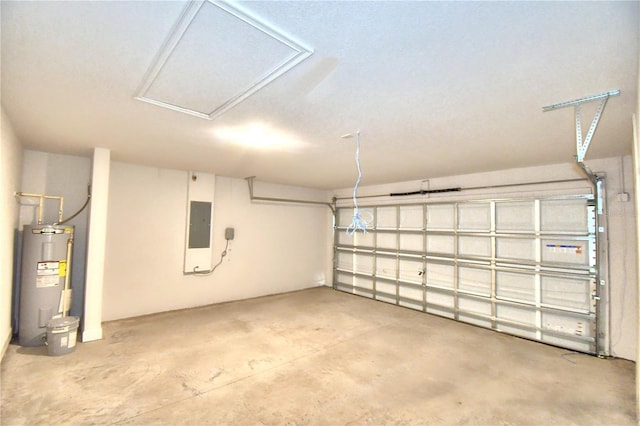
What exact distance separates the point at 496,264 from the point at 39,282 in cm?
583

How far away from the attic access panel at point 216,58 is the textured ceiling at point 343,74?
1 centimetres

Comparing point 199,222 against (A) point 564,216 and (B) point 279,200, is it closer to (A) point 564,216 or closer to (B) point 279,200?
(B) point 279,200

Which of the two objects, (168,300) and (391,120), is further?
(168,300)

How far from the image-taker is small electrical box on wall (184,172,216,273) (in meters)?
4.83

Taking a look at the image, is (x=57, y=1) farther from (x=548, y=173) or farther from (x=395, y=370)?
(x=548, y=173)

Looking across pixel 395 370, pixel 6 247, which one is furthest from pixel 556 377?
pixel 6 247

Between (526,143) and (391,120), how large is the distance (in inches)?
63.7

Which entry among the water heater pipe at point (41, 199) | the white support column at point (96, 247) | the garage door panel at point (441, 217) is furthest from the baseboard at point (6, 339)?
the garage door panel at point (441, 217)

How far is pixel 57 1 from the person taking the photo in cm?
117

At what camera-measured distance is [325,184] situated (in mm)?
5961

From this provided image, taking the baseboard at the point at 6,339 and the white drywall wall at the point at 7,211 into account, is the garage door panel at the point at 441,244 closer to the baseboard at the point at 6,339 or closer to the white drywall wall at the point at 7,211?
the white drywall wall at the point at 7,211

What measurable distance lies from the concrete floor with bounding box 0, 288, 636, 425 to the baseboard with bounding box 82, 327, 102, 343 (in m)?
0.14

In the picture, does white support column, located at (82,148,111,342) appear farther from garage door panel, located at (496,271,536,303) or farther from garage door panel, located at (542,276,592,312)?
garage door panel, located at (542,276,592,312)

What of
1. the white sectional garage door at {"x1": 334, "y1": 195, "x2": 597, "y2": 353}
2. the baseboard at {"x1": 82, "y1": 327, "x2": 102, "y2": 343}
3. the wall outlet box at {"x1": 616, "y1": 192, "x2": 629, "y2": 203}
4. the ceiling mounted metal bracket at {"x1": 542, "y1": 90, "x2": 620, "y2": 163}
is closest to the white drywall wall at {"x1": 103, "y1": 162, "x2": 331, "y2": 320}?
the baseboard at {"x1": 82, "y1": 327, "x2": 102, "y2": 343}
